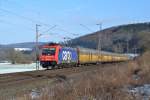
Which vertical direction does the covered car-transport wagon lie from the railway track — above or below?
above

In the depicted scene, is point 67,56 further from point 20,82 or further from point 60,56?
point 20,82

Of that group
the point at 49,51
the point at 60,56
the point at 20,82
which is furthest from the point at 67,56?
the point at 20,82

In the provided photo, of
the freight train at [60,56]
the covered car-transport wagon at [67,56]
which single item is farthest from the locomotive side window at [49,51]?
the covered car-transport wagon at [67,56]

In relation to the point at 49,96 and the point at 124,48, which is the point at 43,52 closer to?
the point at 49,96

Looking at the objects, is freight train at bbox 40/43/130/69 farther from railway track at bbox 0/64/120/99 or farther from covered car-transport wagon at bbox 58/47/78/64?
railway track at bbox 0/64/120/99

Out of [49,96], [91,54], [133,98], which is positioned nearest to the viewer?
[133,98]

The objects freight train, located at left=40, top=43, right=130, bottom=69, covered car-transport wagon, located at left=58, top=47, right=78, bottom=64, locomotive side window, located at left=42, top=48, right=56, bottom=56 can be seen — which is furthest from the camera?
covered car-transport wagon, located at left=58, top=47, right=78, bottom=64

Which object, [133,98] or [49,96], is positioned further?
[49,96]

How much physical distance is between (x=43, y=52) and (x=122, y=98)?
1583 inches

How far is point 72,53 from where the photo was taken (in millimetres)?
57094

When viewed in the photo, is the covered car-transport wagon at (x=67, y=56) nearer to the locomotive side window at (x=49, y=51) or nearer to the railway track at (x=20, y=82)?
the locomotive side window at (x=49, y=51)

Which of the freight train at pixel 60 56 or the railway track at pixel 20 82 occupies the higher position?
the freight train at pixel 60 56

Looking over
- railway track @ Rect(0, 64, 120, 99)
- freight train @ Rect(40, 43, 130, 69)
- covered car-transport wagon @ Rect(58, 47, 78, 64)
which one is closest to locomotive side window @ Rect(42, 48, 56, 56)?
freight train @ Rect(40, 43, 130, 69)

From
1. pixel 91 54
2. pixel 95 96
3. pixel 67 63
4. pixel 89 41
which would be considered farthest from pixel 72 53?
pixel 89 41
